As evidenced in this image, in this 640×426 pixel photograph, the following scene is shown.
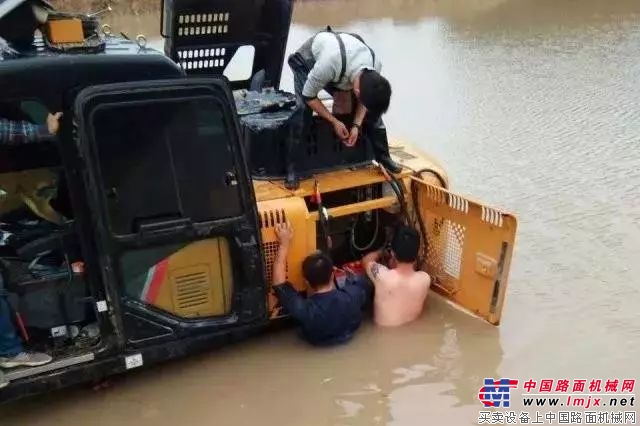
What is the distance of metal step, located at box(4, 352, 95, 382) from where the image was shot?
11.5 feet

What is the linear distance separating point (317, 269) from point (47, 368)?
4.87 feet

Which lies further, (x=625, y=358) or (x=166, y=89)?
(x=625, y=358)

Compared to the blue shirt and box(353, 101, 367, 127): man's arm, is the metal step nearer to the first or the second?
the blue shirt

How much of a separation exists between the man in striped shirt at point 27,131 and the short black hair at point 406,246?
2050mm

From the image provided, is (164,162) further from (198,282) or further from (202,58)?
(202,58)

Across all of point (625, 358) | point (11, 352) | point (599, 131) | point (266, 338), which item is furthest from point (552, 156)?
point (11, 352)

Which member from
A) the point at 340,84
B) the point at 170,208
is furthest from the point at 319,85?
the point at 170,208

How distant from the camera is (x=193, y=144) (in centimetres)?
372

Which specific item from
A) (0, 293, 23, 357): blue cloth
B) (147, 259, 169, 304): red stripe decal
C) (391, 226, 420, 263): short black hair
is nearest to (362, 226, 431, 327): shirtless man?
(391, 226, 420, 263): short black hair

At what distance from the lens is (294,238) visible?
4.21 meters

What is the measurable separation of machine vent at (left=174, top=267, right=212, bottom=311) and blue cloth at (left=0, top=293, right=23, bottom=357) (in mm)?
796

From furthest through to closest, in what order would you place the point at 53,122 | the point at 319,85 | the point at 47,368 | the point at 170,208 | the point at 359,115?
the point at 359,115 < the point at 319,85 < the point at 170,208 < the point at 47,368 < the point at 53,122

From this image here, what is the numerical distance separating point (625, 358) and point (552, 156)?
3685 millimetres

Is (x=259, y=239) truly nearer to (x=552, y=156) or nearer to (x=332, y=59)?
(x=332, y=59)
